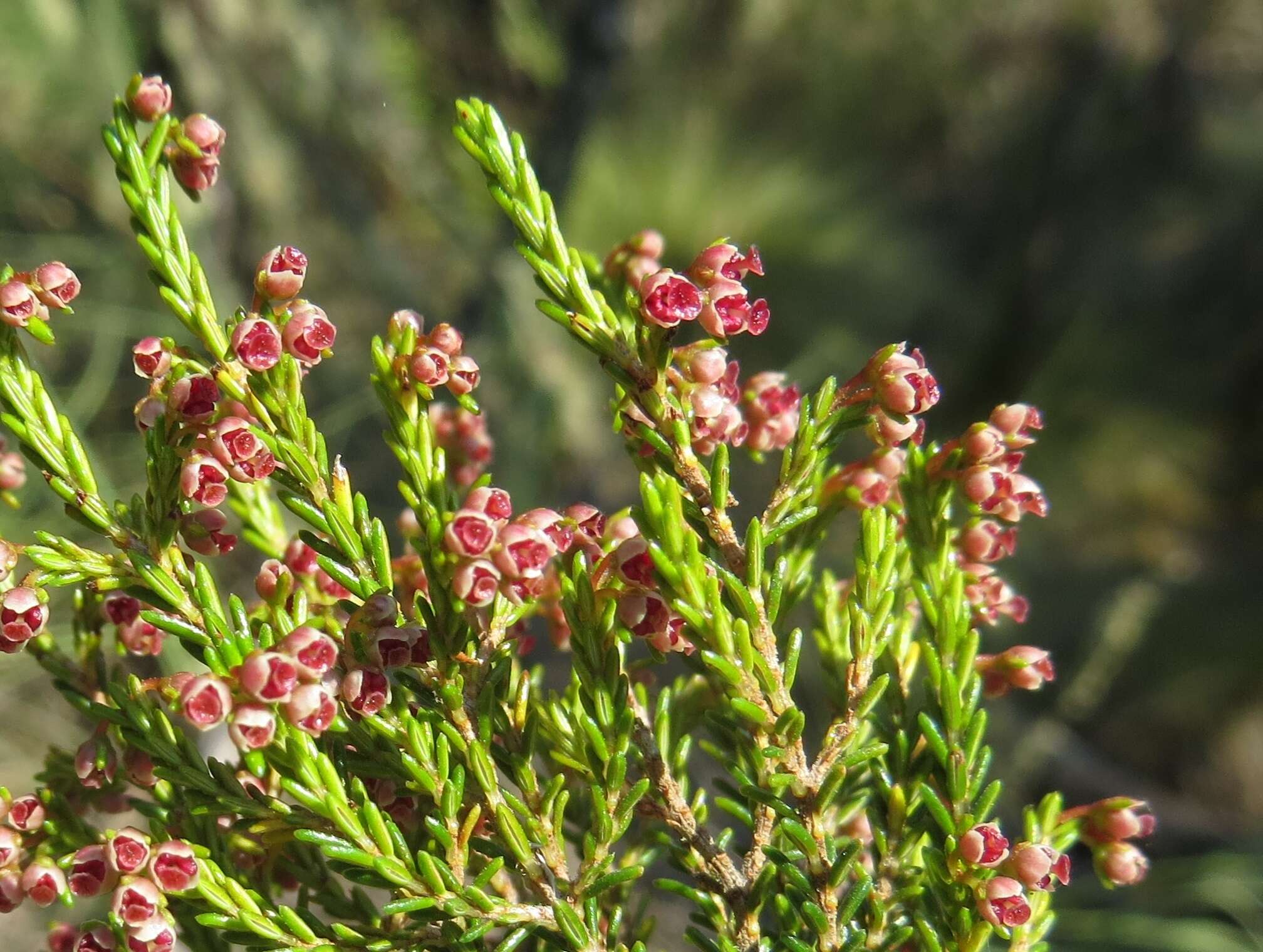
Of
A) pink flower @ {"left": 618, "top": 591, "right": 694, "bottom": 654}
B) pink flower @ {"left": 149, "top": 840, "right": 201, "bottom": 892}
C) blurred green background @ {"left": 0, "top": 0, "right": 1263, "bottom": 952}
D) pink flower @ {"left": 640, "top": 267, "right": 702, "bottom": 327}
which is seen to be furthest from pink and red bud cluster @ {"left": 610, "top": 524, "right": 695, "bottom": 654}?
blurred green background @ {"left": 0, "top": 0, "right": 1263, "bottom": 952}

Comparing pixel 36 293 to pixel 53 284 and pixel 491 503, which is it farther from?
pixel 491 503

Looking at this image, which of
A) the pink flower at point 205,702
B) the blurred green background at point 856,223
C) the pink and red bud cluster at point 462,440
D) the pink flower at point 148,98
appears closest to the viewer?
the pink flower at point 205,702

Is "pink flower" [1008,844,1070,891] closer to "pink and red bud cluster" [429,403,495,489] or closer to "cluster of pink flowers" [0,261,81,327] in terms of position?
"pink and red bud cluster" [429,403,495,489]

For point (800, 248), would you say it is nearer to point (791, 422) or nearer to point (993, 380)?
point (993, 380)

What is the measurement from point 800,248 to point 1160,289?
123 centimetres

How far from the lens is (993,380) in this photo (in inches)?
123

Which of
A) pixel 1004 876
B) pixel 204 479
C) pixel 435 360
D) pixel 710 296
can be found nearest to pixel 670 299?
pixel 710 296

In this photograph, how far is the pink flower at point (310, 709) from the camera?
0.38 metres

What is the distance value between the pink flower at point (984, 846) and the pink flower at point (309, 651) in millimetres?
318

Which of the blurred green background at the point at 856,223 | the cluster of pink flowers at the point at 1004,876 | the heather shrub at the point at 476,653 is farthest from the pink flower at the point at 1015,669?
the blurred green background at the point at 856,223

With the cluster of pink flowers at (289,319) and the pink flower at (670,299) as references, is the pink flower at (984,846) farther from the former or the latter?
the cluster of pink flowers at (289,319)

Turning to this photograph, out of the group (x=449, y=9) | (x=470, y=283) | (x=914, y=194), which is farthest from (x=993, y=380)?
(x=449, y=9)

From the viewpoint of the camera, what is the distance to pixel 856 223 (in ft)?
11.2

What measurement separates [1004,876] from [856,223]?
323cm
